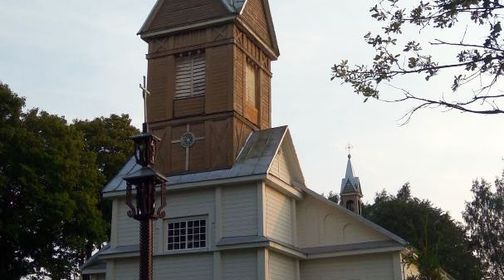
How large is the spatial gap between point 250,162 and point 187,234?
3.21 meters

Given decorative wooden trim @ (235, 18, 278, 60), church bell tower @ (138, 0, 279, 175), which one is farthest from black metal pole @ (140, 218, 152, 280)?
decorative wooden trim @ (235, 18, 278, 60)

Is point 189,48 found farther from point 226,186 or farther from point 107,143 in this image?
point 107,143

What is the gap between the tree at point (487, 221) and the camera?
42.9m

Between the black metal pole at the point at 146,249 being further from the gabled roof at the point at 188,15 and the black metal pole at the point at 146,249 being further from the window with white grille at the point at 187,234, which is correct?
the gabled roof at the point at 188,15

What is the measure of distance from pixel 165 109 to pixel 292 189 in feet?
17.7

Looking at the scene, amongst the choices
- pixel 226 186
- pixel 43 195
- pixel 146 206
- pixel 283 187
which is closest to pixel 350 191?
pixel 43 195

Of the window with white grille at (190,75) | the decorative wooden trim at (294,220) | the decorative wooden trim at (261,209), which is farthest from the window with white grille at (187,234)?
the window with white grille at (190,75)

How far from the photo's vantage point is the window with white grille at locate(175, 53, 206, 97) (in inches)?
982

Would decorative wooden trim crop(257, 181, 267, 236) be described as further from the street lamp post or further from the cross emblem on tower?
the street lamp post

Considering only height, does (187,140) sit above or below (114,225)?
above

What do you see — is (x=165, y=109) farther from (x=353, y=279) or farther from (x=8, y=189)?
(x=8, y=189)

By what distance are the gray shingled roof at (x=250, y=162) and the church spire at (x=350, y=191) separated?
22.0 meters

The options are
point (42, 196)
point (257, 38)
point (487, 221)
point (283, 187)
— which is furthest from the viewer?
point (487, 221)

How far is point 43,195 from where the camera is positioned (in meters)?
33.0
